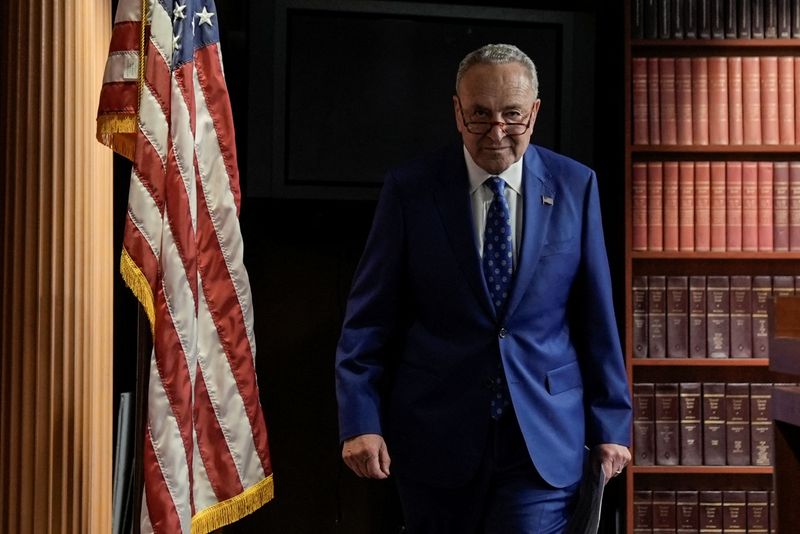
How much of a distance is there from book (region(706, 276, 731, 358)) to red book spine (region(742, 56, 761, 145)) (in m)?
0.47

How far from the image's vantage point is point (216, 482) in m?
2.23

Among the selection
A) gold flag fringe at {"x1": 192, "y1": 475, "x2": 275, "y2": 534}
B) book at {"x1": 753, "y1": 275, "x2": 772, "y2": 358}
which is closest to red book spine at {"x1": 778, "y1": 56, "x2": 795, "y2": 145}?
book at {"x1": 753, "y1": 275, "x2": 772, "y2": 358}

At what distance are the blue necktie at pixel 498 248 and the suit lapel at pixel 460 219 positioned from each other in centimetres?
3

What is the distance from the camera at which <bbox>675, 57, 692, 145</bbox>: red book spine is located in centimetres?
315

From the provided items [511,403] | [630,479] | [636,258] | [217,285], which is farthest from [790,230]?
[217,285]

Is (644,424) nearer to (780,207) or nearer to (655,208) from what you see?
(655,208)

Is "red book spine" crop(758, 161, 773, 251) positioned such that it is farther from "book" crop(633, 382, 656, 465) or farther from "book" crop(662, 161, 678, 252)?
"book" crop(633, 382, 656, 465)

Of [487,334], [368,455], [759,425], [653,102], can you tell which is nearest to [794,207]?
[653,102]

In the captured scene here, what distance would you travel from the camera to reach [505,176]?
2.02 meters

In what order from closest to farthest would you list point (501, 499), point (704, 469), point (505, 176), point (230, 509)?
1. point (501, 499)
2. point (505, 176)
3. point (230, 509)
4. point (704, 469)

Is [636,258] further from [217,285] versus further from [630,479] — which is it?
[217,285]

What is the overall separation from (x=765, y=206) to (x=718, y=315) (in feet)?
1.26

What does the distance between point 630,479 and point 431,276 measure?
1.45 m

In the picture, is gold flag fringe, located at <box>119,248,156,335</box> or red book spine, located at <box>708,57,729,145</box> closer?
gold flag fringe, located at <box>119,248,156,335</box>
